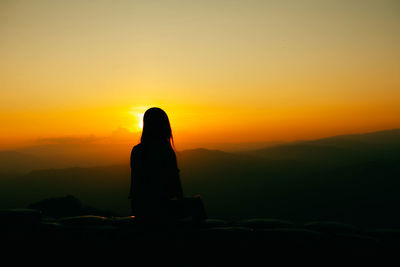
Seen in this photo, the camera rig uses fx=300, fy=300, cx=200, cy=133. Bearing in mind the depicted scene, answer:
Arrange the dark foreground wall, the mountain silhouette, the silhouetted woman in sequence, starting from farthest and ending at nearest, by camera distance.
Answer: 1. the mountain silhouette
2. the silhouetted woman
3. the dark foreground wall

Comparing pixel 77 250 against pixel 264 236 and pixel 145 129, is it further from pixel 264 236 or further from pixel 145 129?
pixel 264 236

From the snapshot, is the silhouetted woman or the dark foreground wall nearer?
the dark foreground wall

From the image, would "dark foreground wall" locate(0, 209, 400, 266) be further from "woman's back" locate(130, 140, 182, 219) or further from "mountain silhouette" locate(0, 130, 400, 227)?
"mountain silhouette" locate(0, 130, 400, 227)

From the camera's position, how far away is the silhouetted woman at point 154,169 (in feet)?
11.6

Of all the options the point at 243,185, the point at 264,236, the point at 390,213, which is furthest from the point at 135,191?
the point at 243,185

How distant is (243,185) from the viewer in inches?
4545

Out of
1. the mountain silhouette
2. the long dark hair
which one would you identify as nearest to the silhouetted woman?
the long dark hair

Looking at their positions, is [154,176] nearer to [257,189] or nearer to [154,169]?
[154,169]

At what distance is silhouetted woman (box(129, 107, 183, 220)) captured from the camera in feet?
11.6

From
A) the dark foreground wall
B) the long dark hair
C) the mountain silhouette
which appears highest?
the long dark hair

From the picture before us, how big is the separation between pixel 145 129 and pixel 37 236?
1900 mm

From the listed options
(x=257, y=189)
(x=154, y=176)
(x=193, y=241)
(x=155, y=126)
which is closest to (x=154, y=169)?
(x=154, y=176)

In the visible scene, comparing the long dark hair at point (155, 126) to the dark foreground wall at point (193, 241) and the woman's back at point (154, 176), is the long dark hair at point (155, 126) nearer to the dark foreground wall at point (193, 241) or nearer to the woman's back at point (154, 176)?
the woman's back at point (154, 176)

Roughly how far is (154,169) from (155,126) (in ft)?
1.68
